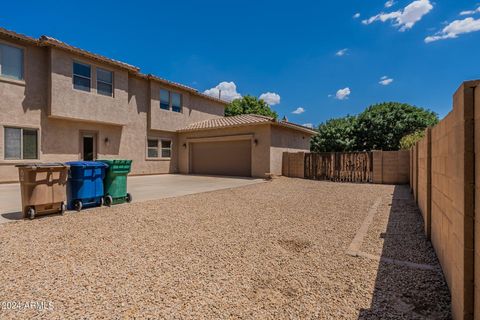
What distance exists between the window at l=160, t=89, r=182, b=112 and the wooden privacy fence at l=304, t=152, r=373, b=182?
10449 millimetres

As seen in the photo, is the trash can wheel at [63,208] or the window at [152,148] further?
the window at [152,148]

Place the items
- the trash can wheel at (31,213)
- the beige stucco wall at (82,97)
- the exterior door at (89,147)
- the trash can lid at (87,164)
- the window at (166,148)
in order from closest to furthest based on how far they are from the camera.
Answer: the trash can wheel at (31,213)
the trash can lid at (87,164)
the beige stucco wall at (82,97)
the exterior door at (89,147)
the window at (166,148)

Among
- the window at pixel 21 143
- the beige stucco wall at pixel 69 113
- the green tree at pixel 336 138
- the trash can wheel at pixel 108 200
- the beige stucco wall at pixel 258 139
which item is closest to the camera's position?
the trash can wheel at pixel 108 200

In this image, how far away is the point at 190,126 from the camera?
1942 centimetres

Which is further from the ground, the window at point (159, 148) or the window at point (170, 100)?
the window at point (170, 100)

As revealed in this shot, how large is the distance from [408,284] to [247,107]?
39.2 m

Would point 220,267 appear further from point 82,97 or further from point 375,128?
point 375,128

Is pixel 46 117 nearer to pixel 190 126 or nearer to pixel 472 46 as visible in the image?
pixel 190 126

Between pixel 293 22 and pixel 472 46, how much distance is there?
10.7 meters

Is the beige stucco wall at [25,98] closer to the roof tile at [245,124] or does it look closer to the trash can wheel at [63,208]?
the trash can wheel at [63,208]

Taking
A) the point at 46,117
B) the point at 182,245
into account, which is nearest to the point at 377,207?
the point at 182,245

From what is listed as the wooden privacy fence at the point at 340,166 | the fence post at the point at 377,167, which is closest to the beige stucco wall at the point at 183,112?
the wooden privacy fence at the point at 340,166

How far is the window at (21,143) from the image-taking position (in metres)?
11.6

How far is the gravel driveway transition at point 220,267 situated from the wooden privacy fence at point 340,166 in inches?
331
